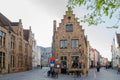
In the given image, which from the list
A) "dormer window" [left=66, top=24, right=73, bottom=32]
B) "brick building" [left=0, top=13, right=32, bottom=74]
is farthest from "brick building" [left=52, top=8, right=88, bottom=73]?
"brick building" [left=0, top=13, right=32, bottom=74]

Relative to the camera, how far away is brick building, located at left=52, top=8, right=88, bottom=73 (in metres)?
52.7

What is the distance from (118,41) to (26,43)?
89.3 feet

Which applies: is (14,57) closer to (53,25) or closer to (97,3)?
(53,25)

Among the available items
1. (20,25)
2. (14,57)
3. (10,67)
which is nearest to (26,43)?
(20,25)

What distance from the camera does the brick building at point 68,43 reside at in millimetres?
52688

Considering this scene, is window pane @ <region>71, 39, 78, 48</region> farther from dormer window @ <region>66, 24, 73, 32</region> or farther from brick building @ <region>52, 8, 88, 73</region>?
dormer window @ <region>66, 24, 73, 32</region>

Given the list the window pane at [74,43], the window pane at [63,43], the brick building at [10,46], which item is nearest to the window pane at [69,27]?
the window pane at [74,43]

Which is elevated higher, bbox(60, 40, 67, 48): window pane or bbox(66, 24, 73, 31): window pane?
bbox(66, 24, 73, 31): window pane

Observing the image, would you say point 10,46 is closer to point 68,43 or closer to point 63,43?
point 63,43

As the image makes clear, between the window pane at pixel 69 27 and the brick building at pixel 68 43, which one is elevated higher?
the window pane at pixel 69 27

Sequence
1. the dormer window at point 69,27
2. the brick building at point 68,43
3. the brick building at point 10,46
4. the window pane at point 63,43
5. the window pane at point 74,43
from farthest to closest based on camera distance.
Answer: the dormer window at point 69,27, the window pane at point 63,43, the window pane at point 74,43, the brick building at point 68,43, the brick building at point 10,46

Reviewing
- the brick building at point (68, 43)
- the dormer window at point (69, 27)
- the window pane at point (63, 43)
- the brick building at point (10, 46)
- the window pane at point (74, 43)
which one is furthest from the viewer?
the dormer window at point (69, 27)

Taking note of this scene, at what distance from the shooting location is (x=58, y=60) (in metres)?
52.5

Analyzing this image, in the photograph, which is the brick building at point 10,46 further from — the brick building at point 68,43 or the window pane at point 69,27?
the window pane at point 69,27
